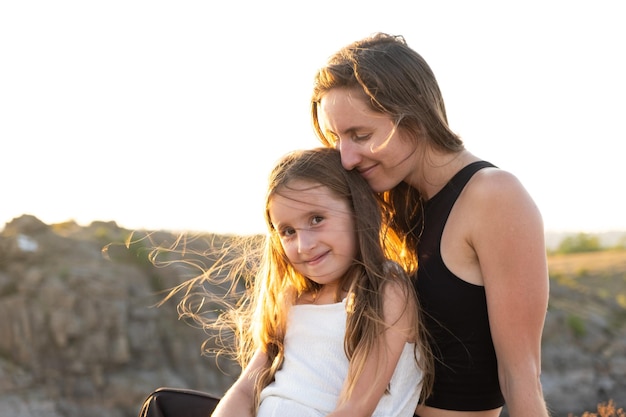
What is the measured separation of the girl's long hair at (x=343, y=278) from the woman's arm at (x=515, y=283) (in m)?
0.29

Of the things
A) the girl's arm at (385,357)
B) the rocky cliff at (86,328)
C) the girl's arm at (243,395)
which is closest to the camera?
the girl's arm at (385,357)

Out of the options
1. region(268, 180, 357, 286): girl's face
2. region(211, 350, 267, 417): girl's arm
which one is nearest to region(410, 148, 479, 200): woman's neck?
region(268, 180, 357, 286): girl's face

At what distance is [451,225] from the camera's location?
339 centimetres

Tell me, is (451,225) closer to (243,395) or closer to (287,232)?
(287,232)

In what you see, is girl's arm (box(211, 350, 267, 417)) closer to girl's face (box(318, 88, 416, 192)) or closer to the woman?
the woman

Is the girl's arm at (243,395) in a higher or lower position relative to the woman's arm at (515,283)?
lower

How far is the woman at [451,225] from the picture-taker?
3238mm

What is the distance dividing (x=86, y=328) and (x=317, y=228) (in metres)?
4.11

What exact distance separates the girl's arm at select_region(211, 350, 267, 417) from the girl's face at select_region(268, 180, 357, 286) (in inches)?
18.9

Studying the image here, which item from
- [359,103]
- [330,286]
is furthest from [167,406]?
[359,103]

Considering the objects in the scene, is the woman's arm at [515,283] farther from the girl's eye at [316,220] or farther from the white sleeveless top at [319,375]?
the girl's eye at [316,220]

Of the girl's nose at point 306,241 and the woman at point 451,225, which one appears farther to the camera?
the girl's nose at point 306,241

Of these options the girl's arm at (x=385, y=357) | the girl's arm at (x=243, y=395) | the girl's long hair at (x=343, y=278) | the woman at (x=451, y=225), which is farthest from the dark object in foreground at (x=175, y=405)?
the woman at (x=451, y=225)

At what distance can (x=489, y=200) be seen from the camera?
327 centimetres
